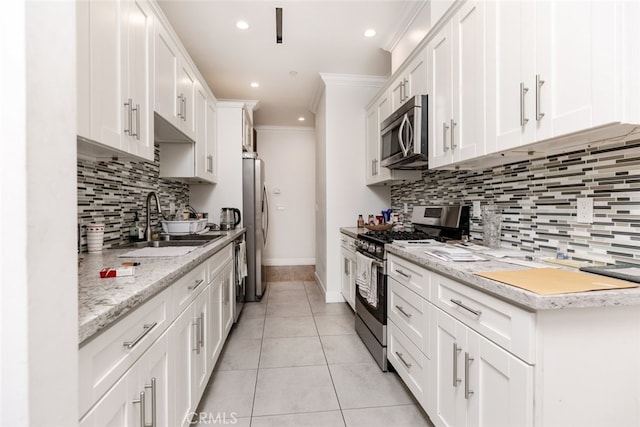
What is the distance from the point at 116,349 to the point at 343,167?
314 cm

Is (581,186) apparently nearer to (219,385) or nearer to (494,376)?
(494,376)

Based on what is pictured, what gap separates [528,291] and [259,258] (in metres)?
3.09

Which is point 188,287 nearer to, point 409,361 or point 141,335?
point 141,335

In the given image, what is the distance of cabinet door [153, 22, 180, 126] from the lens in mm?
1834

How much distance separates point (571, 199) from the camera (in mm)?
1390

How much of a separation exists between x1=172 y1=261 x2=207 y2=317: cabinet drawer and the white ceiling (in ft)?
6.76

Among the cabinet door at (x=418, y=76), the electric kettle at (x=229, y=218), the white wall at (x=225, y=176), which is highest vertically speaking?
the cabinet door at (x=418, y=76)

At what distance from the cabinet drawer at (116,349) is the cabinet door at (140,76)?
87cm

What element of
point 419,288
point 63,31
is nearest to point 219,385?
point 419,288

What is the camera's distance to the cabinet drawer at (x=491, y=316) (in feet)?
3.01

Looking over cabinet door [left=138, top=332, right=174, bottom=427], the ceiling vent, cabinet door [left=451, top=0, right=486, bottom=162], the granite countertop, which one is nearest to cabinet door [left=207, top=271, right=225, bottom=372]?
the granite countertop

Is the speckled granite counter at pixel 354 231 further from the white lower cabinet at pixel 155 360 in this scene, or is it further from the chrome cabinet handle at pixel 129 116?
the chrome cabinet handle at pixel 129 116

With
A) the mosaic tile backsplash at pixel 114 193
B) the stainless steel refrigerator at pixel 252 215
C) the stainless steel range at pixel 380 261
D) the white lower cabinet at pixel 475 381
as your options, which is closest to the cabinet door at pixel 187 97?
the mosaic tile backsplash at pixel 114 193

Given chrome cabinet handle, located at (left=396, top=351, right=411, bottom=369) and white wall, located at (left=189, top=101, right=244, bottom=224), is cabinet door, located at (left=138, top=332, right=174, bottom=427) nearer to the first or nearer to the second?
chrome cabinet handle, located at (left=396, top=351, right=411, bottom=369)
